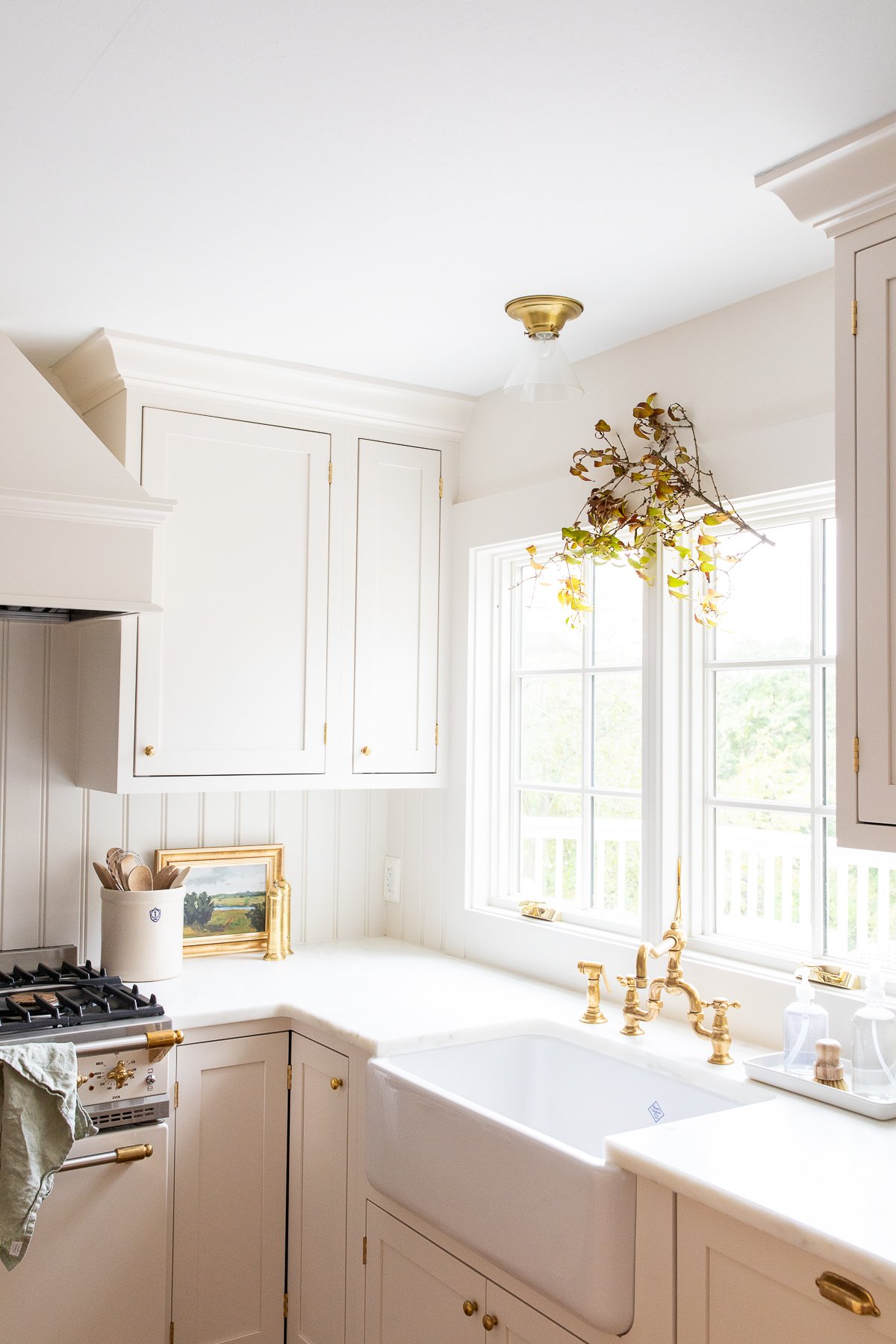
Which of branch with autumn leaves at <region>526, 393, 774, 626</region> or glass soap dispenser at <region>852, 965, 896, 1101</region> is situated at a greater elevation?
branch with autumn leaves at <region>526, 393, 774, 626</region>

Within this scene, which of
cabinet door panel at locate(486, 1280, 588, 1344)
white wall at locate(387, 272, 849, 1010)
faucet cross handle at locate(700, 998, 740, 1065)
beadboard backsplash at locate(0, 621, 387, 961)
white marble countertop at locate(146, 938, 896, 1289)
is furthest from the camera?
beadboard backsplash at locate(0, 621, 387, 961)

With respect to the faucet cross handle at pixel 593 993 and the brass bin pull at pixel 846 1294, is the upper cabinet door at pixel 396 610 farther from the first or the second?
the brass bin pull at pixel 846 1294

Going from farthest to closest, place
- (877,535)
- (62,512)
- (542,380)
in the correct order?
(62,512)
(542,380)
(877,535)

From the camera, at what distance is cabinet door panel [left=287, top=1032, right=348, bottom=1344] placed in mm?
2354

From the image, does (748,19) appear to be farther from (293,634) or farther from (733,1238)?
(293,634)

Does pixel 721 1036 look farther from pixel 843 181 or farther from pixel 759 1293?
pixel 843 181

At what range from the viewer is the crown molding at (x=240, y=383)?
2680mm

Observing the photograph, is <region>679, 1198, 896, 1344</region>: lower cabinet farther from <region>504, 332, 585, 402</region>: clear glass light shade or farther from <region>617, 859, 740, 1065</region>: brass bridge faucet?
<region>504, 332, 585, 402</region>: clear glass light shade

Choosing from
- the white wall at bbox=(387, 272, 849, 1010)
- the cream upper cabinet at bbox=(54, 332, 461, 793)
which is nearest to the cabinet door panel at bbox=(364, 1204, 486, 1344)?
the white wall at bbox=(387, 272, 849, 1010)

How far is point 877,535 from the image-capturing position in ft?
5.49

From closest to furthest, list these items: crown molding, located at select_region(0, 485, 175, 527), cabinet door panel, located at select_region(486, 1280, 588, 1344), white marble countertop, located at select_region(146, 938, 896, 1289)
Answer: white marble countertop, located at select_region(146, 938, 896, 1289) < cabinet door panel, located at select_region(486, 1280, 588, 1344) < crown molding, located at select_region(0, 485, 175, 527)

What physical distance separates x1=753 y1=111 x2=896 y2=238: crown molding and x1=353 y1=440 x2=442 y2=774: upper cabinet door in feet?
4.80

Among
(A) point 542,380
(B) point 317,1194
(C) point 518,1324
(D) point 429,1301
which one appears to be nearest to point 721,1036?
(C) point 518,1324

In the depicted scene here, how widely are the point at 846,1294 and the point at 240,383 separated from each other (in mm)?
2310
